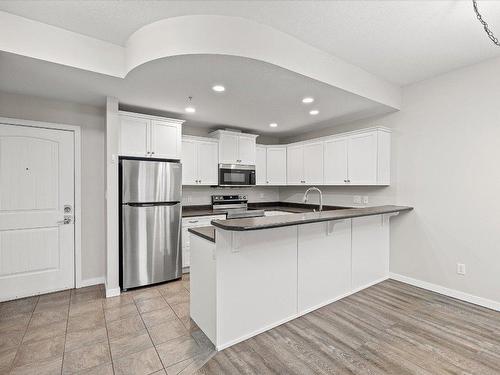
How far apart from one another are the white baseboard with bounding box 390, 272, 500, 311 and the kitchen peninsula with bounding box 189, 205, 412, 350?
0.84 meters

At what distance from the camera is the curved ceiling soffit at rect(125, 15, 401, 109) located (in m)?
2.09

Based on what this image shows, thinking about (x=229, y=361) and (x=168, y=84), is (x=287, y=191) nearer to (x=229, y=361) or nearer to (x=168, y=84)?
(x=168, y=84)

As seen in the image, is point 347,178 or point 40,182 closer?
point 40,182

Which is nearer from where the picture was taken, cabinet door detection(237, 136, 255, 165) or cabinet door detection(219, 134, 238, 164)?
cabinet door detection(219, 134, 238, 164)

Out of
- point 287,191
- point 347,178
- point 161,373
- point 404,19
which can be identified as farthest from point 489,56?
point 161,373

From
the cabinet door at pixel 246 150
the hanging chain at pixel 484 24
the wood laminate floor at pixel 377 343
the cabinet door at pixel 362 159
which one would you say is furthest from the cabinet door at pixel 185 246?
the hanging chain at pixel 484 24

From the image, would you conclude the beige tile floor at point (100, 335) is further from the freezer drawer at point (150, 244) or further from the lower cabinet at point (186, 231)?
the lower cabinet at point (186, 231)

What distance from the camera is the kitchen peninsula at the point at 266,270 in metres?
2.14

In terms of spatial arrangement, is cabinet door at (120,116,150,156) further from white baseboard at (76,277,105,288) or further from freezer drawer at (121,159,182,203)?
white baseboard at (76,277,105,288)

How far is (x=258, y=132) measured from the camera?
533 cm

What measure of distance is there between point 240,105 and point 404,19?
6.45ft

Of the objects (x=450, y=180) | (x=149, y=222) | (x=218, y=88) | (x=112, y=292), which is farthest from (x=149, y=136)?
(x=450, y=180)

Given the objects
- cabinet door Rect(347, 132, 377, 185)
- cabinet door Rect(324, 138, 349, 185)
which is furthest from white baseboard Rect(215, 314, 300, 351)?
cabinet door Rect(324, 138, 349, 185)

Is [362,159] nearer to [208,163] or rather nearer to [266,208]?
[266,208]
